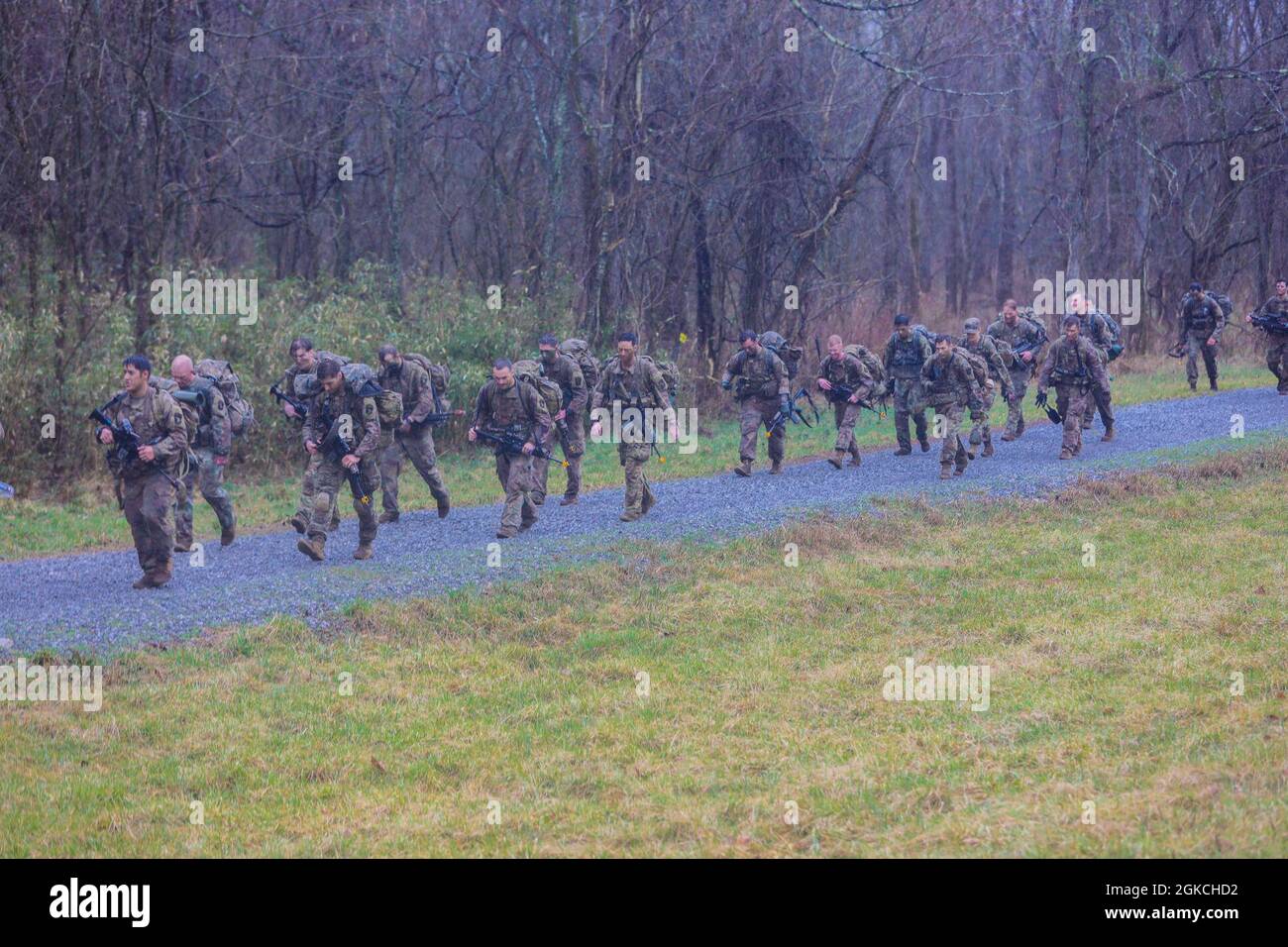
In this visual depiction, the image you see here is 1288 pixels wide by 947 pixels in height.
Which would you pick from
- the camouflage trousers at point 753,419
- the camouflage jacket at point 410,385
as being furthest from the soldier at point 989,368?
the camouflage jacket at point 410,385

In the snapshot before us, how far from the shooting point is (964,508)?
16.0 m

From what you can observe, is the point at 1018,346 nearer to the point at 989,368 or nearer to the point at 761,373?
the point at 989,368

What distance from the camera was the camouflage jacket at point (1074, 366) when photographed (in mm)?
18578

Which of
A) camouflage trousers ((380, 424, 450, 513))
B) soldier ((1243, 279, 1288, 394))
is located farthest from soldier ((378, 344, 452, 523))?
soldier ((1243, 279, 1288, 394))

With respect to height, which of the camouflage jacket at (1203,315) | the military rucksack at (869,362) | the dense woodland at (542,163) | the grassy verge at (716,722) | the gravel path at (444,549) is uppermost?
the dense woodland at (542,163)

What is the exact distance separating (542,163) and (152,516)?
858 inches

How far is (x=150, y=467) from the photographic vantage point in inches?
488

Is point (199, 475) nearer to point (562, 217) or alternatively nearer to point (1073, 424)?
point (1073, 424)

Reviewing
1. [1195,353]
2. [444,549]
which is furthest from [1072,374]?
[444,549]

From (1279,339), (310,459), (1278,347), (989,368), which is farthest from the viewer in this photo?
(1278,347)

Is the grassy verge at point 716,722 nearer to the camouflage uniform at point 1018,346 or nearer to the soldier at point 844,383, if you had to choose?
the soldier at point 844,383

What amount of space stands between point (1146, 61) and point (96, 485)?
84.1 ft

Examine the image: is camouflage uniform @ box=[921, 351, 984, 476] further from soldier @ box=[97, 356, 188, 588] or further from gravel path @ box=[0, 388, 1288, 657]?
soldier @ box=[97, 356, 188, 588]

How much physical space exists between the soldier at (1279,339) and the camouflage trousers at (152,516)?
17.6 meters
